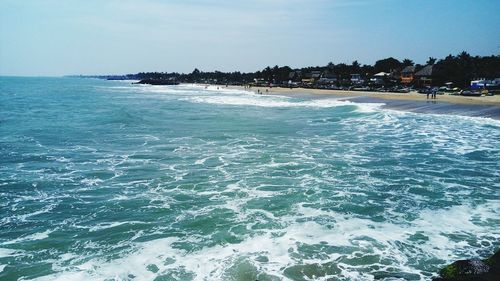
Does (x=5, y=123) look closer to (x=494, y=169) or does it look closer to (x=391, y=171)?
(x=391, y=171)

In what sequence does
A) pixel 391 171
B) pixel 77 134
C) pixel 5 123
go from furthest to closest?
pixel 5 123
pixel 77 134
pixel 391 171

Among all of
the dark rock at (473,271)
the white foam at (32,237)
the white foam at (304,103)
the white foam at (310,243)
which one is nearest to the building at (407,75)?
the white foam at (304,103)

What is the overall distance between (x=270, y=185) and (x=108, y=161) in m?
9.75

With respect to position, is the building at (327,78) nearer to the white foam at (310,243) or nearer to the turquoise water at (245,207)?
the turquoise water at (245,207)

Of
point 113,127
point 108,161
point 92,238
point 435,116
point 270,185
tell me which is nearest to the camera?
point 92,238

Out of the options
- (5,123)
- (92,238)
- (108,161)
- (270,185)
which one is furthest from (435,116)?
(5,123)

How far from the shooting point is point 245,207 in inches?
542

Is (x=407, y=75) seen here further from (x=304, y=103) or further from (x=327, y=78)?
(x=304, y=103)

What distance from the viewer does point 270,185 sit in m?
16.3

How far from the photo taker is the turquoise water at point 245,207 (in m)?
9.71

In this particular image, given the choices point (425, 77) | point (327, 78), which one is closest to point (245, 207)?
point (425, 77)

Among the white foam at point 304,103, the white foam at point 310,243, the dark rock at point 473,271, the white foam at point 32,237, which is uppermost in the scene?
the white foam at point 304,103

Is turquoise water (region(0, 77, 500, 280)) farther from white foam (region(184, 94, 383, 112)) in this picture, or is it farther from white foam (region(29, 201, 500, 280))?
white foam (region(184, 94, 383, 112))

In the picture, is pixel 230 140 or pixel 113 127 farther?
pixel 113 127
